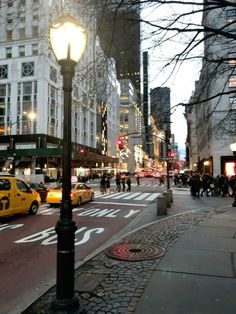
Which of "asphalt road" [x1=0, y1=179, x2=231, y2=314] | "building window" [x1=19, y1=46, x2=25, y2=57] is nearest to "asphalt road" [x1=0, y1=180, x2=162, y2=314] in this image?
"asphalt road" [x1=0, y1=179, x2=231, y2=314]

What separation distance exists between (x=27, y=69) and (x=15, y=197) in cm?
5496

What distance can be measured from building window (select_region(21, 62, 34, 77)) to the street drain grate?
199 ft

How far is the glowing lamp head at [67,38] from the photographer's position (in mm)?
5004

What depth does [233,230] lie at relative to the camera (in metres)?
11.1

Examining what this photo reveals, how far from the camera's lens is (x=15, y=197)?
15.2 meters

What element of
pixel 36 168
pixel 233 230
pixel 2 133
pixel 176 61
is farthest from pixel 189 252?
pixel 2 133

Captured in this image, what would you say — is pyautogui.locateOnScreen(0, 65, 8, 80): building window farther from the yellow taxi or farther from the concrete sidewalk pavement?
the concrete sidewalk pavement

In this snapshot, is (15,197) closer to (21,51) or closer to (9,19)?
(9,19)

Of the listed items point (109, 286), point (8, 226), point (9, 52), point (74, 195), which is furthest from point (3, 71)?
point (109, 286)

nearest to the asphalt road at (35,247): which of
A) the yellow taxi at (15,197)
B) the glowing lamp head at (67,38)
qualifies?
the yellow taxi at (15,197)

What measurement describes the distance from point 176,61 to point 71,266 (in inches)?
266

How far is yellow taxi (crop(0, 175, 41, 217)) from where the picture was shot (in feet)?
47.3

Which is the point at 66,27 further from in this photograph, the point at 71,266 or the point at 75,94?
the point at 75,94

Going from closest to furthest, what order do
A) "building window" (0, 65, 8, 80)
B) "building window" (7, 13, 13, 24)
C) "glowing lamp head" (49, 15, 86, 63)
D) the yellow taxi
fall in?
"glowing lamp head" (49, 15, 86, 63)
"building window" (7, 13, 13, 24)
the yellow taxi
"building window" (0, 65, 8, 80)
